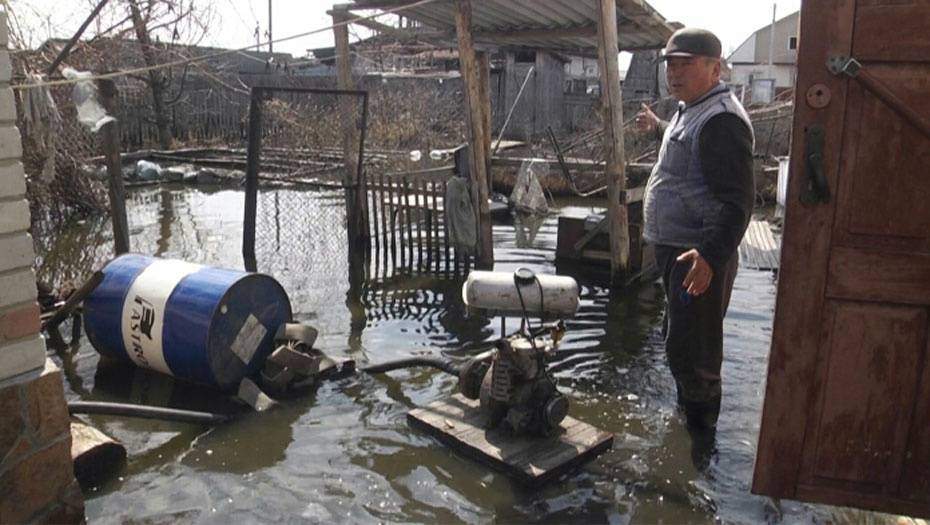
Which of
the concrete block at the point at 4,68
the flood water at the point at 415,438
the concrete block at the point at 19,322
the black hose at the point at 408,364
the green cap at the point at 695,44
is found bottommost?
the flood water at the point at 415,438

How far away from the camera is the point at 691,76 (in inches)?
153

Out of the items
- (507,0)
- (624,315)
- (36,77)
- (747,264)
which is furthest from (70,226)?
(747,264)

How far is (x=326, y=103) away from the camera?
18.5m

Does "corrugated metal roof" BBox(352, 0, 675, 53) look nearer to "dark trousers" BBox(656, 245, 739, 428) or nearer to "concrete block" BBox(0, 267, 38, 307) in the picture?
"dark trousers" BBox(656, 245, 739, 428)

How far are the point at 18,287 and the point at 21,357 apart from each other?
32 cm

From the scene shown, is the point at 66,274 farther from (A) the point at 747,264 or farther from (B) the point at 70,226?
(A) the point at 747,264

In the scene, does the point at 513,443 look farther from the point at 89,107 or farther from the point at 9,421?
the point at 89,107

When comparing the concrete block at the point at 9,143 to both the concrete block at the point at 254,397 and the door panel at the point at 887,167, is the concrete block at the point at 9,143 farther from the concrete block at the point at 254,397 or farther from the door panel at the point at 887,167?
the door panel at the point at 887,167

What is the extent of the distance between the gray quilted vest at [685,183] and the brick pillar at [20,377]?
3.28 metres

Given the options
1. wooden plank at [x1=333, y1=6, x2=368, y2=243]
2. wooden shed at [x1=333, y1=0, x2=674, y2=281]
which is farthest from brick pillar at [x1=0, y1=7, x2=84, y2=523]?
wooden plank at [x1=333, y1=6, x2=368, y2=243]

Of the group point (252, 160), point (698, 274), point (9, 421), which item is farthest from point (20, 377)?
point (252, 160)

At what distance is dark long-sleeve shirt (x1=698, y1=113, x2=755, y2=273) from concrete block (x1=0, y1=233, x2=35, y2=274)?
10.6 feet

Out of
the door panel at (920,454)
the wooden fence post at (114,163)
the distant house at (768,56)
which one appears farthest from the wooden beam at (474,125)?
the distant house at (768,56)

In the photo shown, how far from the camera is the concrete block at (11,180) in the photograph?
119 inches
